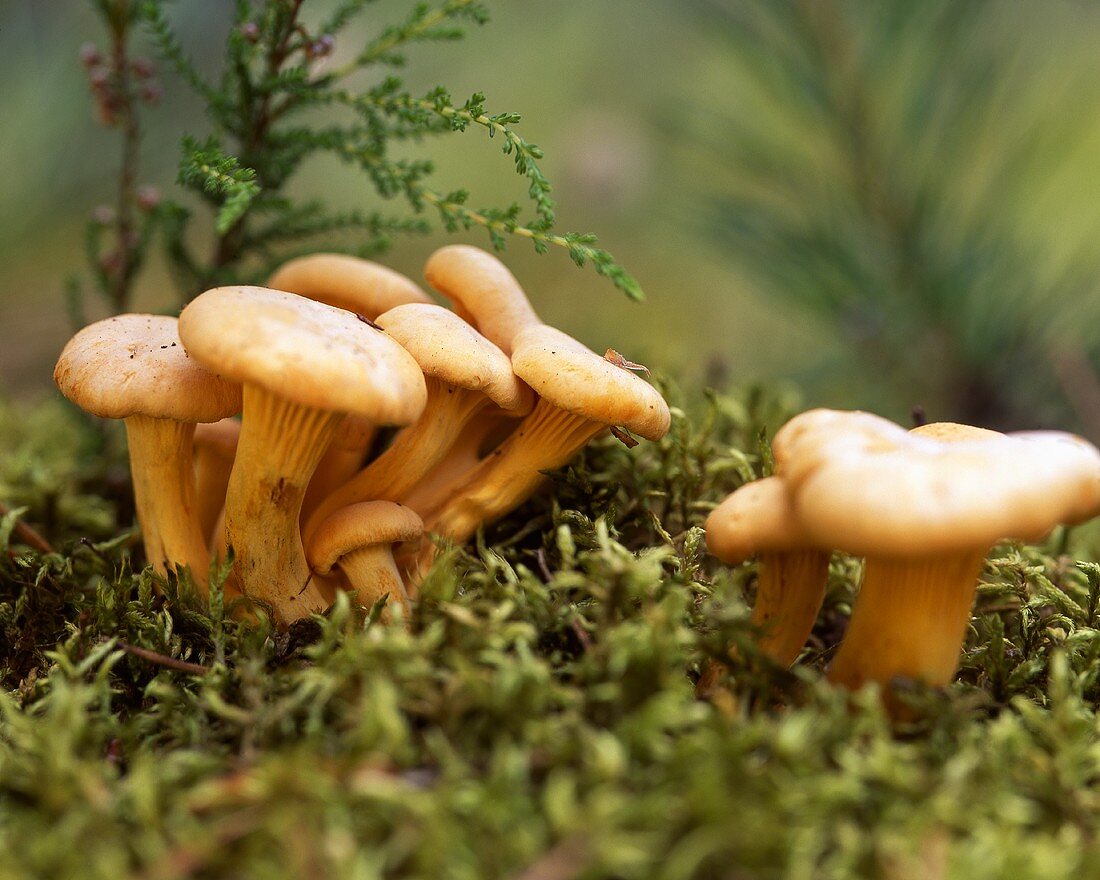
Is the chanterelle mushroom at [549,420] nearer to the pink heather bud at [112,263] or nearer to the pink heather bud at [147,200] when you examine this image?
the pink heather bud at [147,200]

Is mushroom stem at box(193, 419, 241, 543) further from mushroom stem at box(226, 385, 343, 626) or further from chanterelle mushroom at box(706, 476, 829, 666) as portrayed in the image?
chanterelle mushroom at box(706, 476, 829, 666)

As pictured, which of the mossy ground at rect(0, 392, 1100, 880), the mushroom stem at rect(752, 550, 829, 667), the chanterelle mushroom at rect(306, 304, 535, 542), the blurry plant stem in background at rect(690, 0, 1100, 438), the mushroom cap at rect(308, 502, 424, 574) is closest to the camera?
the mossy ground at rect(0, 392, 1100, 880)

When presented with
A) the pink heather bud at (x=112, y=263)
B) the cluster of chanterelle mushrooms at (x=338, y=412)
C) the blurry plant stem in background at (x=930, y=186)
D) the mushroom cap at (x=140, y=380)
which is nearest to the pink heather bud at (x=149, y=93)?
the pink heather bud at (x=112, y=263)

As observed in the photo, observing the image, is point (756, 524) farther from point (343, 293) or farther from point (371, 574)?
point (343, 293)

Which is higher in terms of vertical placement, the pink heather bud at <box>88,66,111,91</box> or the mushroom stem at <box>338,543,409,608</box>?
the pink heather bud at <box>88,66,111,91</box>

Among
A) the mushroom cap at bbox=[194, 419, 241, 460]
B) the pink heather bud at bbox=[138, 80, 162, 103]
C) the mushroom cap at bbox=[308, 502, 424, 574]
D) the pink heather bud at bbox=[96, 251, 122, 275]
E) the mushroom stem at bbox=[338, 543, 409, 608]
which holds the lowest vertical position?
the mushroom stem at bbox=[338, 543, 409, 608]

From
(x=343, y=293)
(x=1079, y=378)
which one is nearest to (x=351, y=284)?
(x=343, y=293)

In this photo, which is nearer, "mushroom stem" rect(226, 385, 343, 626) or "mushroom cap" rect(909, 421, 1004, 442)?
"mushroom cap" rect(909, 421, 1004, 442)

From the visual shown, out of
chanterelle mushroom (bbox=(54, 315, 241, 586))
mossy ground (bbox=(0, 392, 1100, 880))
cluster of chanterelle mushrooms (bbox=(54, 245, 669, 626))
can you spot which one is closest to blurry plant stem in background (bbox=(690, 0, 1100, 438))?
mossy ground (bbox=(0, 392, 1100, 880))
